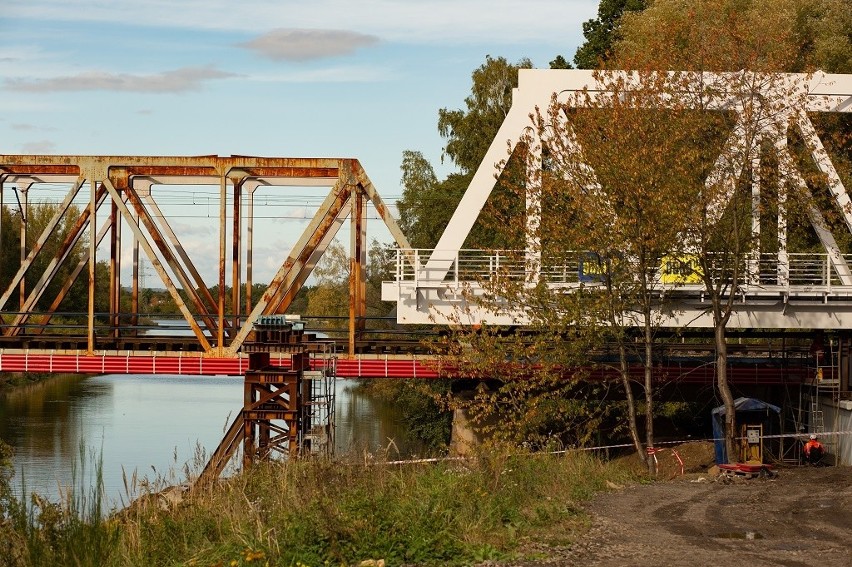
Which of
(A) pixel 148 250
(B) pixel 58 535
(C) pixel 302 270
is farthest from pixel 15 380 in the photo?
(B) pixel 58 535

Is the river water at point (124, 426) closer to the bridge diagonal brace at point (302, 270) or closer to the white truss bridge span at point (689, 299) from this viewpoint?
the white truss bridge span at point (689, 299)

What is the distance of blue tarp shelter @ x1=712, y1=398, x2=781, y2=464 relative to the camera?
89.6 ft

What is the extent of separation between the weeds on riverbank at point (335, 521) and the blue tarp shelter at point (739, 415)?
11.3 m

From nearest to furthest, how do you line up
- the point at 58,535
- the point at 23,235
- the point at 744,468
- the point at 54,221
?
1. the point at 58,535
2. the point at 744,468
3. the point at 54,221
4. the point at 23,235

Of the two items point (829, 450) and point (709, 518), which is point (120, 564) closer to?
point (709, 518)

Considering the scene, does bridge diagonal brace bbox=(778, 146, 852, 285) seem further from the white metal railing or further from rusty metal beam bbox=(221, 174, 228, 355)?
rusty metal beam bbox=(221, 174, 228, 355)

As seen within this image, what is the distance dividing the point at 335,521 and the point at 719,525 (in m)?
5.75

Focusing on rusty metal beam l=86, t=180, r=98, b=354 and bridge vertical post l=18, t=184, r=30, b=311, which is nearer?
rusty metal beam l=86, t=180, r=98, b=354

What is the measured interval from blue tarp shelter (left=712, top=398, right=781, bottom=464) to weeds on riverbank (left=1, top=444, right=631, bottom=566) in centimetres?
1127

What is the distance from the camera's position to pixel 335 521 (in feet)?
42.8

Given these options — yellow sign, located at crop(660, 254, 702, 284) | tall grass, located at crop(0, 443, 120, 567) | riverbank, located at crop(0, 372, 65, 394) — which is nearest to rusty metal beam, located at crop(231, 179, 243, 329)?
yellow sign, located at crop(660, 254, 702, 284)

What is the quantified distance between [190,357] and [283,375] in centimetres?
481

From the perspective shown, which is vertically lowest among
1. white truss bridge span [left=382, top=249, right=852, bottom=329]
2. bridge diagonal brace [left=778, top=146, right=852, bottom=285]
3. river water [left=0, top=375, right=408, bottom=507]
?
river water [left=0, top=375, right=408, bottom=507]

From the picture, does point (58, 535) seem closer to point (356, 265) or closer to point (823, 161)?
point (356, 265)
